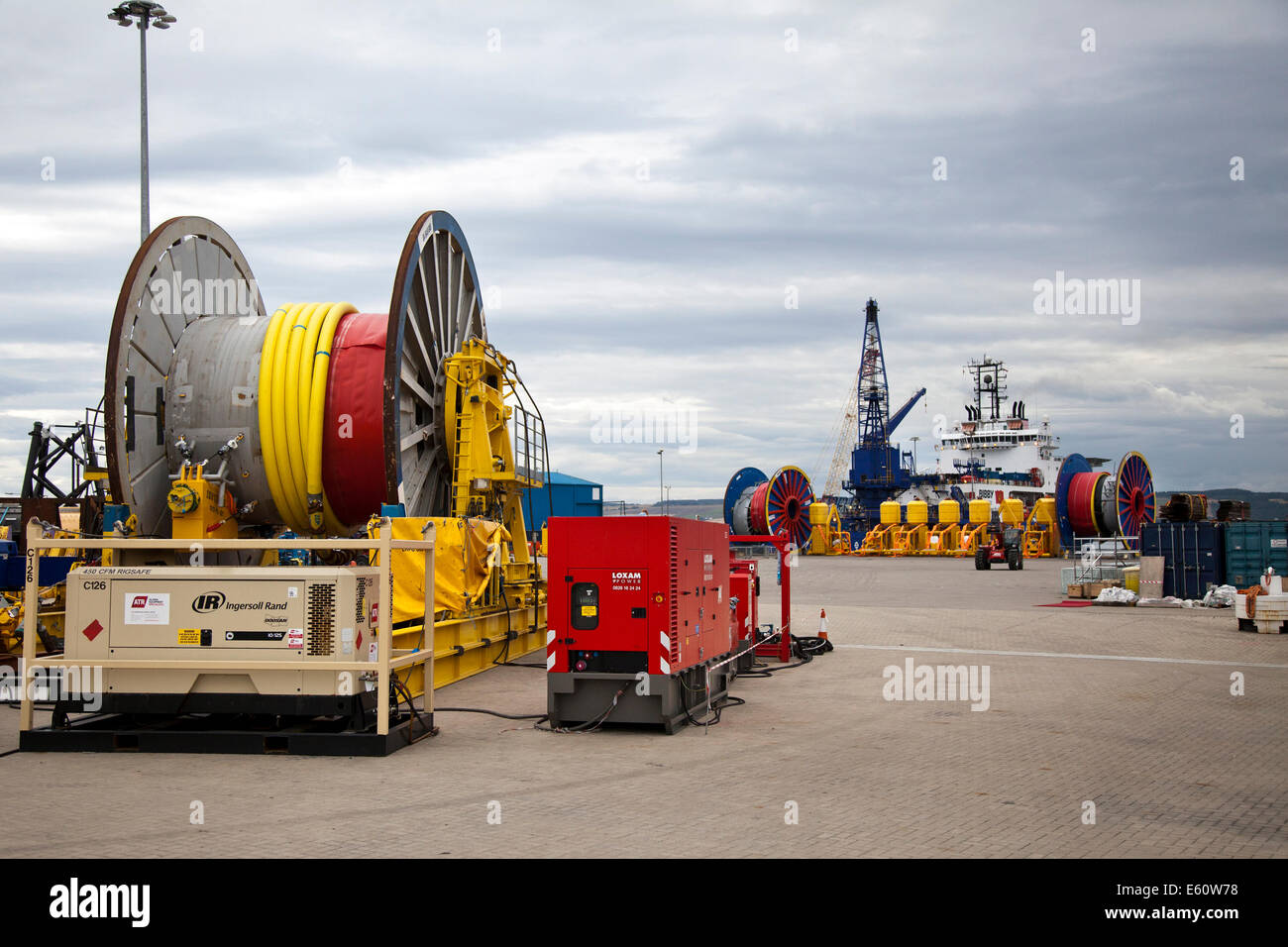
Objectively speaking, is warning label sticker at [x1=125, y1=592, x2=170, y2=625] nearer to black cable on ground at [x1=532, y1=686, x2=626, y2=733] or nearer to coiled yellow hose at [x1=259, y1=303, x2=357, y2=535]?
black cable on ground at [x1=532, y1=686, x2=626, y2=733]

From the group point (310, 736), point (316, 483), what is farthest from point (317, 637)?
point (316, 483)

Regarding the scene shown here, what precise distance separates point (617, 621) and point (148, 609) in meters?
3.83

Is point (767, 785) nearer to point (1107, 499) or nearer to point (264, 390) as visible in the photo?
point (264, 390)

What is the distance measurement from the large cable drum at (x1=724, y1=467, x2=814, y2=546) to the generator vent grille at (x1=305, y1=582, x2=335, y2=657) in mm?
38825

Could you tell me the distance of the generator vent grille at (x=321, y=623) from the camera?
28.1 ft

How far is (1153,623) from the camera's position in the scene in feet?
63.7

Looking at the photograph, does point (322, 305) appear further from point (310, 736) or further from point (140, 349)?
point (310, 736)

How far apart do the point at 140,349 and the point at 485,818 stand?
8211 mm

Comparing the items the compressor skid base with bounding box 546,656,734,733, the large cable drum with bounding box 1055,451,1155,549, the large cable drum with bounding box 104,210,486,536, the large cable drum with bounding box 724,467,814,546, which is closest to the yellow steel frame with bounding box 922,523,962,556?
the large cable drum with bounding box 724,467,814,546

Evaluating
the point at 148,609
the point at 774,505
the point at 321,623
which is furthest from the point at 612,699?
the point at 774,505

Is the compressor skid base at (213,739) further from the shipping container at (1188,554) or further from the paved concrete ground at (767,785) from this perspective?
the shipping container at (1188,554)

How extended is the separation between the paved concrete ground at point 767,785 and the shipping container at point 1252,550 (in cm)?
1068

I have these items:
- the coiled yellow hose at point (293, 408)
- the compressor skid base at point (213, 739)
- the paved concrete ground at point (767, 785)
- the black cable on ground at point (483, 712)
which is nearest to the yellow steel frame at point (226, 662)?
the compressor skid base at point (213, 739)
